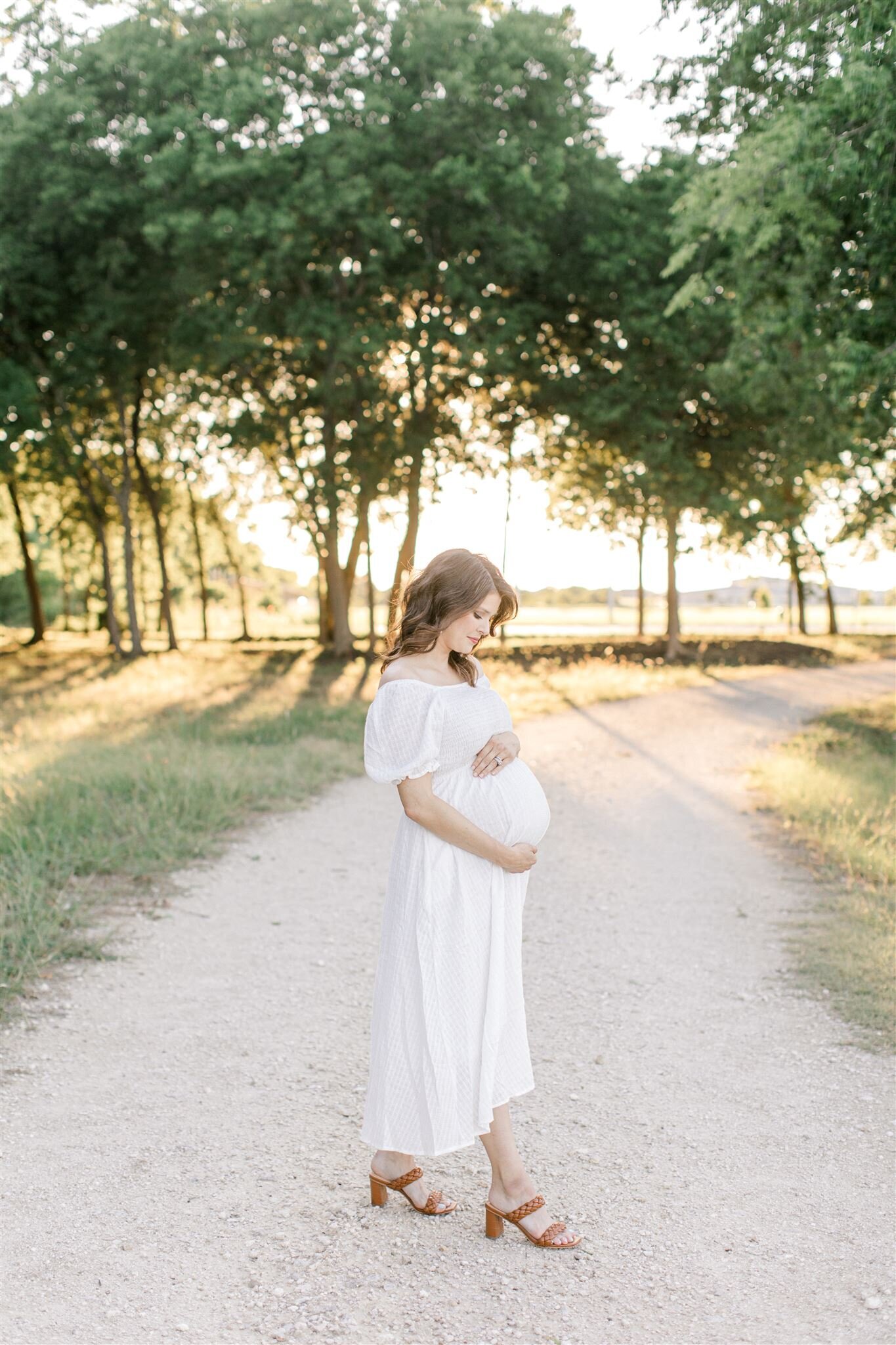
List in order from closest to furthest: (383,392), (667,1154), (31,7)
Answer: (667,1154)
(31,7)
(383,392)

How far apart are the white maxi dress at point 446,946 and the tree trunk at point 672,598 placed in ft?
85.2

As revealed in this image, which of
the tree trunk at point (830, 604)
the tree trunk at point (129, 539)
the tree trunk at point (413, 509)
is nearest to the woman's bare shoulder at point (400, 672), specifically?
the tree trunk at point (413, 509)

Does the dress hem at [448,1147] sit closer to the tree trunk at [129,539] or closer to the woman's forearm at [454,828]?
the woman's forearm at [454,828]

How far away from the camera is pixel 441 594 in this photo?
3469mm

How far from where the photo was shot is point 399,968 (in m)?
3.52

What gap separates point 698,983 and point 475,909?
2964 mm

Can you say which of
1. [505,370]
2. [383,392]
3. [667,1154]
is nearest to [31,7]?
[383,392]

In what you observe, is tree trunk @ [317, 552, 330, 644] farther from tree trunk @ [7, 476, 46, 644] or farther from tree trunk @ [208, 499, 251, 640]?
tree trunk @ [7, 476, 46, 644]

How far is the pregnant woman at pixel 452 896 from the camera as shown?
341 centimetres

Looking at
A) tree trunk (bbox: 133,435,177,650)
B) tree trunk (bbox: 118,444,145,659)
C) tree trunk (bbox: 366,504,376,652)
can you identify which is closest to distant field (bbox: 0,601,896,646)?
tree trunk (bbox: 133,435,177,650)

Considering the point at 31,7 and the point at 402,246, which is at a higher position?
the point at 31,7

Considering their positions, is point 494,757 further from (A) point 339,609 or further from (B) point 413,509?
(A) point 339,609

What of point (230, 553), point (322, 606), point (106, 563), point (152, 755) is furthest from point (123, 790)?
point (230, 553)

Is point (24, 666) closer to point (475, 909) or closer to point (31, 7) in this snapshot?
point (31, 7)
